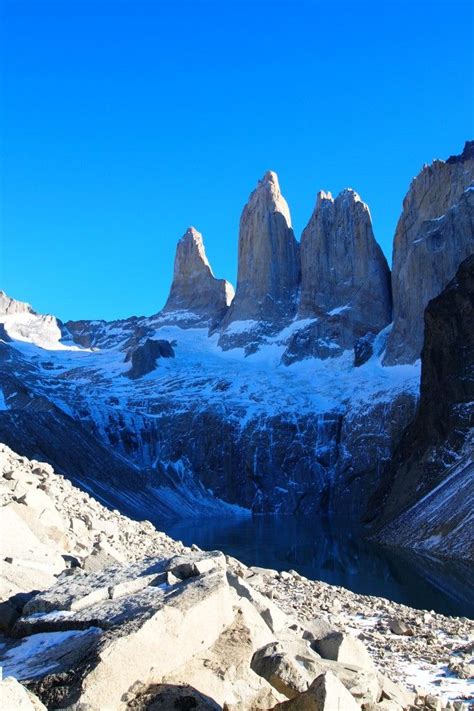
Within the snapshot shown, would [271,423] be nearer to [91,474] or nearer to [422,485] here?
[91,474]

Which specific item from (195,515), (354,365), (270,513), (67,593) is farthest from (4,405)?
(67,593)

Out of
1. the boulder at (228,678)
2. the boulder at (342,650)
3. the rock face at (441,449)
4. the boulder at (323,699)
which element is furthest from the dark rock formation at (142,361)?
the boulder at (323,699)

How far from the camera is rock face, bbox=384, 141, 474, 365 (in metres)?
149

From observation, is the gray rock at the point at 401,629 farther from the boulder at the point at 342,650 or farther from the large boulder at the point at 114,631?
the large boulder at the point at 114,631

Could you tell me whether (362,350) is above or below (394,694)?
above

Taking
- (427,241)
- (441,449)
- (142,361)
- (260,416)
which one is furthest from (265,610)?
(142,361)

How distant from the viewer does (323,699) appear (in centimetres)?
884

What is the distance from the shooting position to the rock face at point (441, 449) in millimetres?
60591

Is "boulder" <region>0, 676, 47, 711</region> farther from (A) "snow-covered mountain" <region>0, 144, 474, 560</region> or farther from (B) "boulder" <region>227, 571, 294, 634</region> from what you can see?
(A) "snow-covered mountain" <region>0, 144, 474, 560</region>

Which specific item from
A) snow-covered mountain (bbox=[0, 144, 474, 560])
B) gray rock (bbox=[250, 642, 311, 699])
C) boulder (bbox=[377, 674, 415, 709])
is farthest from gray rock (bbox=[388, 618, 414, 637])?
snow-covered mountain (bbox=[0, 144, 474, 560])

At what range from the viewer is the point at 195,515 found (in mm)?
132500

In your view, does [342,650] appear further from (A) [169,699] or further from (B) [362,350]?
(B) [362,350]

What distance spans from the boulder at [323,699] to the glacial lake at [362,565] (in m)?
24.7

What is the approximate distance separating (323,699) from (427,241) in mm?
152502
